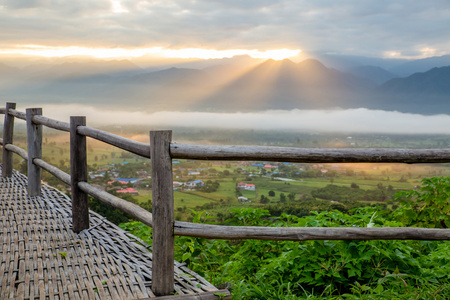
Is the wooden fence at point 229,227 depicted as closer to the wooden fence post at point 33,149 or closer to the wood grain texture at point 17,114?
the wooden fence post at point 33,149

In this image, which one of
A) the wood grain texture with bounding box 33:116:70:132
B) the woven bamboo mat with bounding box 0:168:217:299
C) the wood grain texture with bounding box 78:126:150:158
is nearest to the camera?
the woven bamboo mat with bounding box 0:168:217:299

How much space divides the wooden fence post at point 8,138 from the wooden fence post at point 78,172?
12.1 feet

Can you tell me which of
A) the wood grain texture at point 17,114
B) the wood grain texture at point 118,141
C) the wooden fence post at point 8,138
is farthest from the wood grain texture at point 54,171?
the wooden fence post at point 8,138

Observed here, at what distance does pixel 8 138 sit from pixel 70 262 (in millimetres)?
4841

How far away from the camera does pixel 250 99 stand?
65.8 m

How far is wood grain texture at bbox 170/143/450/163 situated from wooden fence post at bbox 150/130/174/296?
7 centimetres

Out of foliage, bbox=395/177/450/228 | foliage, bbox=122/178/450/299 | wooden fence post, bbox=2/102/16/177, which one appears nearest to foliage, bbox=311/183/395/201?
foliage, bbox=395/177/450/228

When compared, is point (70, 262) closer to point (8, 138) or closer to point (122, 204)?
point (122, 204)

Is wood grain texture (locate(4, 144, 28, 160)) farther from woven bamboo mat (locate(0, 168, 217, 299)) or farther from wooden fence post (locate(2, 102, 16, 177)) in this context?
woven bamboo mat (locate(0, 168, 217, 299))

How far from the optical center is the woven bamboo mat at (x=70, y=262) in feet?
8.09

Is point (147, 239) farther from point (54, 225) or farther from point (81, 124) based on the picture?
point (81, 124)

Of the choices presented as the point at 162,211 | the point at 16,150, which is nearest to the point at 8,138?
the point at 16,150

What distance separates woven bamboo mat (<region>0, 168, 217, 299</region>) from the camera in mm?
2467

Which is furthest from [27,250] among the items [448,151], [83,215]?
[448,151]
